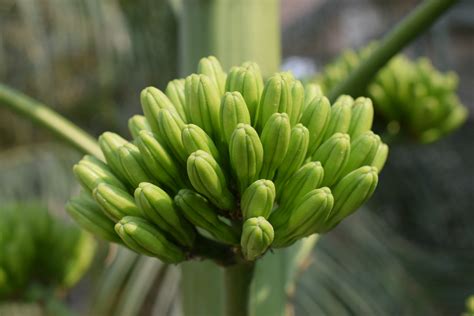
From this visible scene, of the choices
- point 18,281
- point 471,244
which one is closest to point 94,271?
point 18,281

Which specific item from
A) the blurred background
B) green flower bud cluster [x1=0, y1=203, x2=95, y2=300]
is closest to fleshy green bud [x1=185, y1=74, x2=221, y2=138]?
green flower bud cluster [x1=0, y1=203, x2=95, y2=300]

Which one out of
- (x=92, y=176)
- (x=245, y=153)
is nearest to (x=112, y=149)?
(x=92, y=176)

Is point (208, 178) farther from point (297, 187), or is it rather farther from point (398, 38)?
point (398, 38)

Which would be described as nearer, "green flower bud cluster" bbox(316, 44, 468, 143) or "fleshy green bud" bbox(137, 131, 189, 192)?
"fleshy green bud" bbox(137, 131, 189, 192)

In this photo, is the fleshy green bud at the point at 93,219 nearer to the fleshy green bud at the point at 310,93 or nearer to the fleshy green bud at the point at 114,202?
the fleshy green bud at the point at 114,202

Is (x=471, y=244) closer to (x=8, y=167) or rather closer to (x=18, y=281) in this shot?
(x=8, y=167)

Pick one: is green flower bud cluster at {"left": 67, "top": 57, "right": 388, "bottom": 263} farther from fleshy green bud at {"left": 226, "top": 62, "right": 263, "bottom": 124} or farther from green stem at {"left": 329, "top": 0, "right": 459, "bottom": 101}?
green stem at {"left": 329, "top": 0, "right": 459, "bottom": 101}
